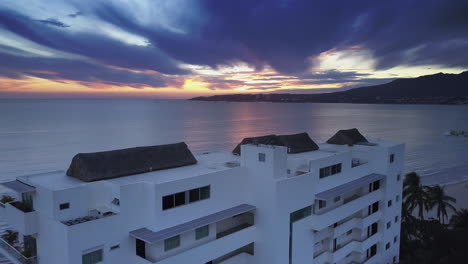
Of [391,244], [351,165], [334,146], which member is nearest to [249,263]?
[351,165]

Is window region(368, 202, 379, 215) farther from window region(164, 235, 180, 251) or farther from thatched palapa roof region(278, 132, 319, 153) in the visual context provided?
window region(164, 235, 180, 251)

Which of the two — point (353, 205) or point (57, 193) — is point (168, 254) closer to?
point (57, 193)

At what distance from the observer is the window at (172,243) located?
17922 mm

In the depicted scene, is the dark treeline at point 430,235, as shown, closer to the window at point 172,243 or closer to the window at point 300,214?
the window at point 300,214

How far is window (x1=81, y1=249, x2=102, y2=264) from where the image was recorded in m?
15.5

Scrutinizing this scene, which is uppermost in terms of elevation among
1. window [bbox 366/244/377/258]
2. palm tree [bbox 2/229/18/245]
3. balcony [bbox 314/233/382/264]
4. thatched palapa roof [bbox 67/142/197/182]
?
thatched palapa roof [bbox 67/142/197/182]

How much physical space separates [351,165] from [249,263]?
39.4 ft

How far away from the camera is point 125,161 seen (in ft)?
65.8

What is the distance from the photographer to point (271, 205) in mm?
20906

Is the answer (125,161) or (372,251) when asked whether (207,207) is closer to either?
(125,161)

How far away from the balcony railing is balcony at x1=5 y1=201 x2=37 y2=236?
1397 mm

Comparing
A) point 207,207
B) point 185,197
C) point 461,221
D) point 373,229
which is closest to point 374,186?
point 373,229

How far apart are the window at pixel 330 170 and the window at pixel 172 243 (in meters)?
11.7

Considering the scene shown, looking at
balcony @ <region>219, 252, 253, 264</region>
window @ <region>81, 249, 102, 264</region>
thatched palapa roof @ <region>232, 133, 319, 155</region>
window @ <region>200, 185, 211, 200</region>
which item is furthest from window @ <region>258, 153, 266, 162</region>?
window @ <region>81, 249, 102, 264</region>
